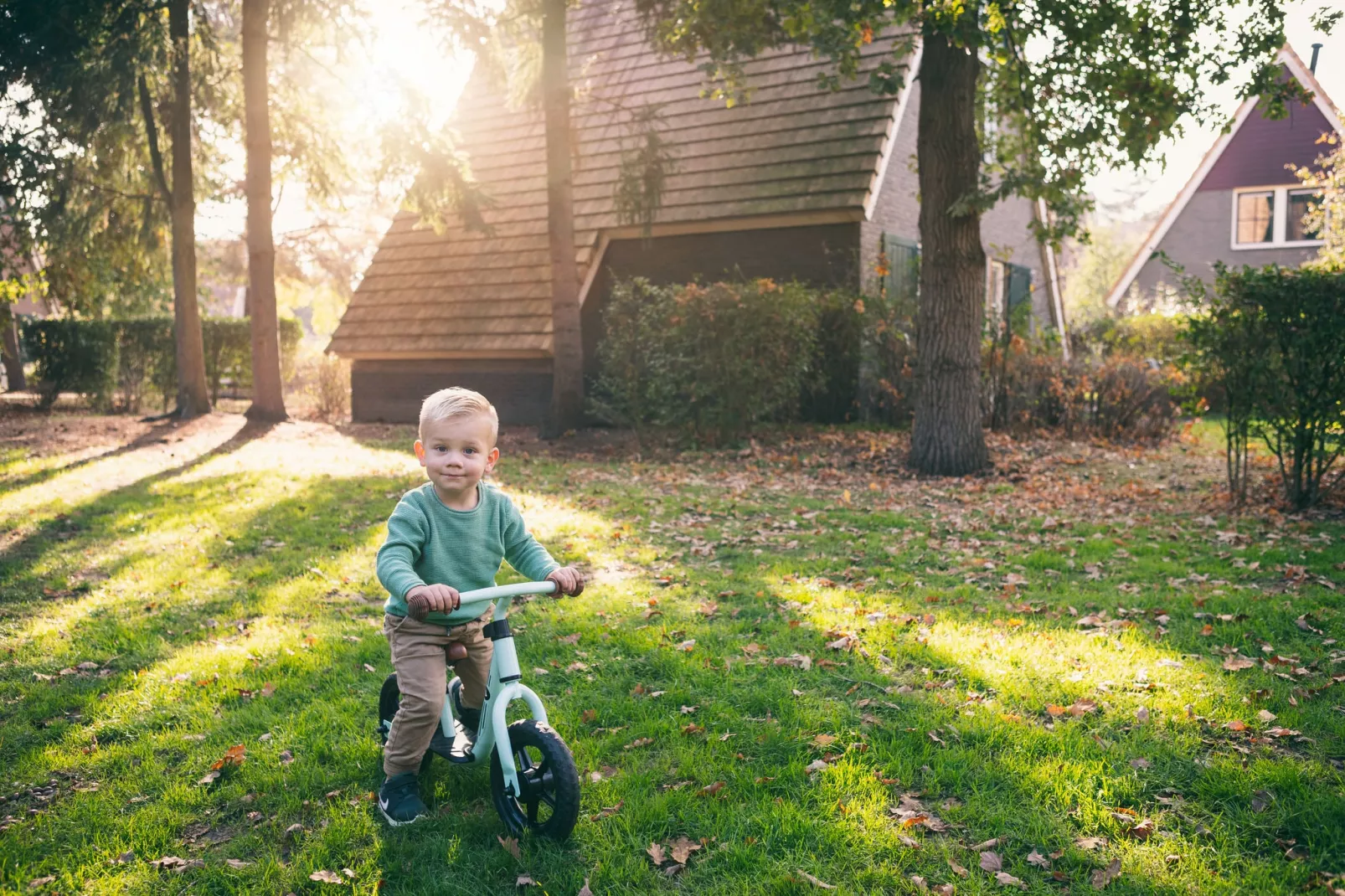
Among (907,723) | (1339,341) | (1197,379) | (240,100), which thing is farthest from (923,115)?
(240,100)

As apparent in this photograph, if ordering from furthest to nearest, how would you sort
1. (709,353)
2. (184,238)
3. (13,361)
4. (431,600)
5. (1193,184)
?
1. (1193,184)
2. (13,361)
3. (184,238)
4. (709,353)
5. (431,600)

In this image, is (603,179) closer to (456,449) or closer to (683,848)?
(456,449)

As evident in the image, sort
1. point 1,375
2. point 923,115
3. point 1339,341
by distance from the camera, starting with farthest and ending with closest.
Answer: point 1,375
point 923,115
point 1339,341

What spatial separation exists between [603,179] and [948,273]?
780 centimetres

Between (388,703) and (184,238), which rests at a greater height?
(184,238)

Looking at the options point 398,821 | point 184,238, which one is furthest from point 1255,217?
point 398,821

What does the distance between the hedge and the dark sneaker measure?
16.3 m

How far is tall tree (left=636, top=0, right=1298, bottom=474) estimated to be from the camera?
31.2ft

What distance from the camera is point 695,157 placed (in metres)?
15.8

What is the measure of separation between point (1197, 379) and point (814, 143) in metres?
7.89

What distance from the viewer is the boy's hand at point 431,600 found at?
289 centimetres

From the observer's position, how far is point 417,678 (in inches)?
129

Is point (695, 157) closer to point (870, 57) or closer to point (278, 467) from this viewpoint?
point (870, 57)

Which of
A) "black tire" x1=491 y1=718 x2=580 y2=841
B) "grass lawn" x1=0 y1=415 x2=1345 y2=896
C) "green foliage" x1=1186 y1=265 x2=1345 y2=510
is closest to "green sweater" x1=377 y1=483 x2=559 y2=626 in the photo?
"black tire" x1=491 y1=718 x2=580 y2=841
